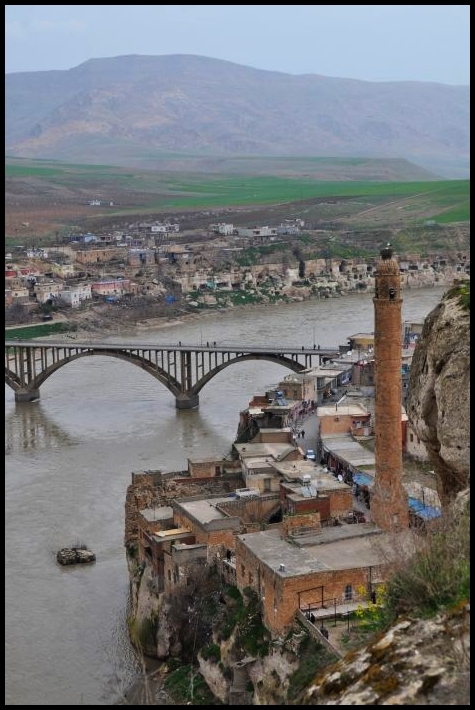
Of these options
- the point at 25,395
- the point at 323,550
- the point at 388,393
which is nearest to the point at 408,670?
the point at 323,550

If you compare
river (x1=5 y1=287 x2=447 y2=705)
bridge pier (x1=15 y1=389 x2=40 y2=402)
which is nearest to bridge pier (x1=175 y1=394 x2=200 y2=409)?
river (x1=5 y1=287 x2=447 y2=705)

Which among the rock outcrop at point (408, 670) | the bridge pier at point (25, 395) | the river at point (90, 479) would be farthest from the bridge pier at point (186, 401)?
the rock outcrop at point (408, 670)

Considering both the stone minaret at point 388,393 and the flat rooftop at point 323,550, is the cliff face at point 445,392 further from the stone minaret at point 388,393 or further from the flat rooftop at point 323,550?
the stone minaret at point 388,393

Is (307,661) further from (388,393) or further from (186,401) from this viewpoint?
(186,401)

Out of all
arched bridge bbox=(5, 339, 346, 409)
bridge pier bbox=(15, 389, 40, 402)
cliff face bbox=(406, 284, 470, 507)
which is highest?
cliff face bbox=(406, 284, 470, 507)

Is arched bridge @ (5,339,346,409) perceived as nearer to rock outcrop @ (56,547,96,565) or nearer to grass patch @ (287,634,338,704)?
rock outcrop @ (56,547,96,565)
